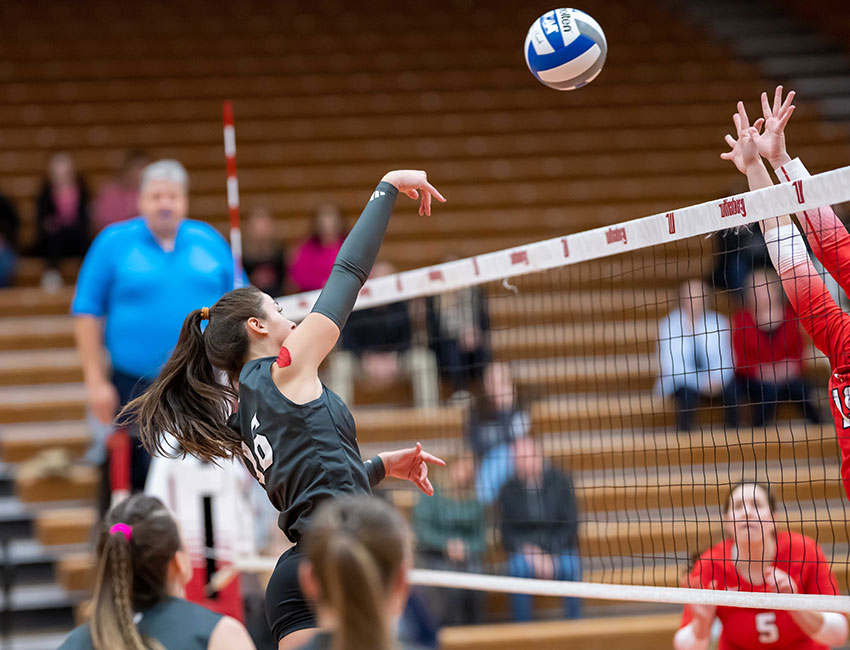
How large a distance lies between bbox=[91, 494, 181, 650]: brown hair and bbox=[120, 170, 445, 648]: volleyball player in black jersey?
32 centimetres

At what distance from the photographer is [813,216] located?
3797 millimetres

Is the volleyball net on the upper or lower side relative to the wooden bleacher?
lower

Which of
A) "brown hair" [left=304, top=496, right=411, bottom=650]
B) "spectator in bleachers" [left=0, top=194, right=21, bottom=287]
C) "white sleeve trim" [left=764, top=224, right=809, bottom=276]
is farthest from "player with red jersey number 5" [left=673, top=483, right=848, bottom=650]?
"spectator in bleachers" [left=0, top=194, right=21, bottom=287]

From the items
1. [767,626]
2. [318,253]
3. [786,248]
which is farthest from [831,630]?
[318,253]

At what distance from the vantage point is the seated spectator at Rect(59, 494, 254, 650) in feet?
9.77

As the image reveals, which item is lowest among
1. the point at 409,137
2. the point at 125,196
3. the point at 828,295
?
the point at 828,295

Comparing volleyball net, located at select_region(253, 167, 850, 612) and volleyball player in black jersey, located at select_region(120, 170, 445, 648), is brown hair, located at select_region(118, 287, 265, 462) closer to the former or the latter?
volleyball player in black jersey, located at select_region(120, 170, 445, 648)

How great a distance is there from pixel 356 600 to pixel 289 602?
49.5 inches

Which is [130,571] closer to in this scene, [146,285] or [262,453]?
[262,453]

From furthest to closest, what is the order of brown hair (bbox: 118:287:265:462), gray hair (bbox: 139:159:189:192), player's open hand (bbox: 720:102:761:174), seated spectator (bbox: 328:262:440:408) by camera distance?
seated spectator (bbox: 328:262:440:408) → gray hair (bbox: 139:159:189:192) → player's open hand (bbox: 720:102:761:174) → brown hair (bbox: 118:287:265:462)

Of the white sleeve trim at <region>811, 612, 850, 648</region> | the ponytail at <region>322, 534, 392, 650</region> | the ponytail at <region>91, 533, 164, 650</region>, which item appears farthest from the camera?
the white sleeve trim at <region>811, 612, 850, 648</region>

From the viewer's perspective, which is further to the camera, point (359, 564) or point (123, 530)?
point (123, 530)

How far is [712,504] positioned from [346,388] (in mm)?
2782

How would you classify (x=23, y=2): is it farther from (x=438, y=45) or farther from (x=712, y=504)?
(x=712, y=504)
